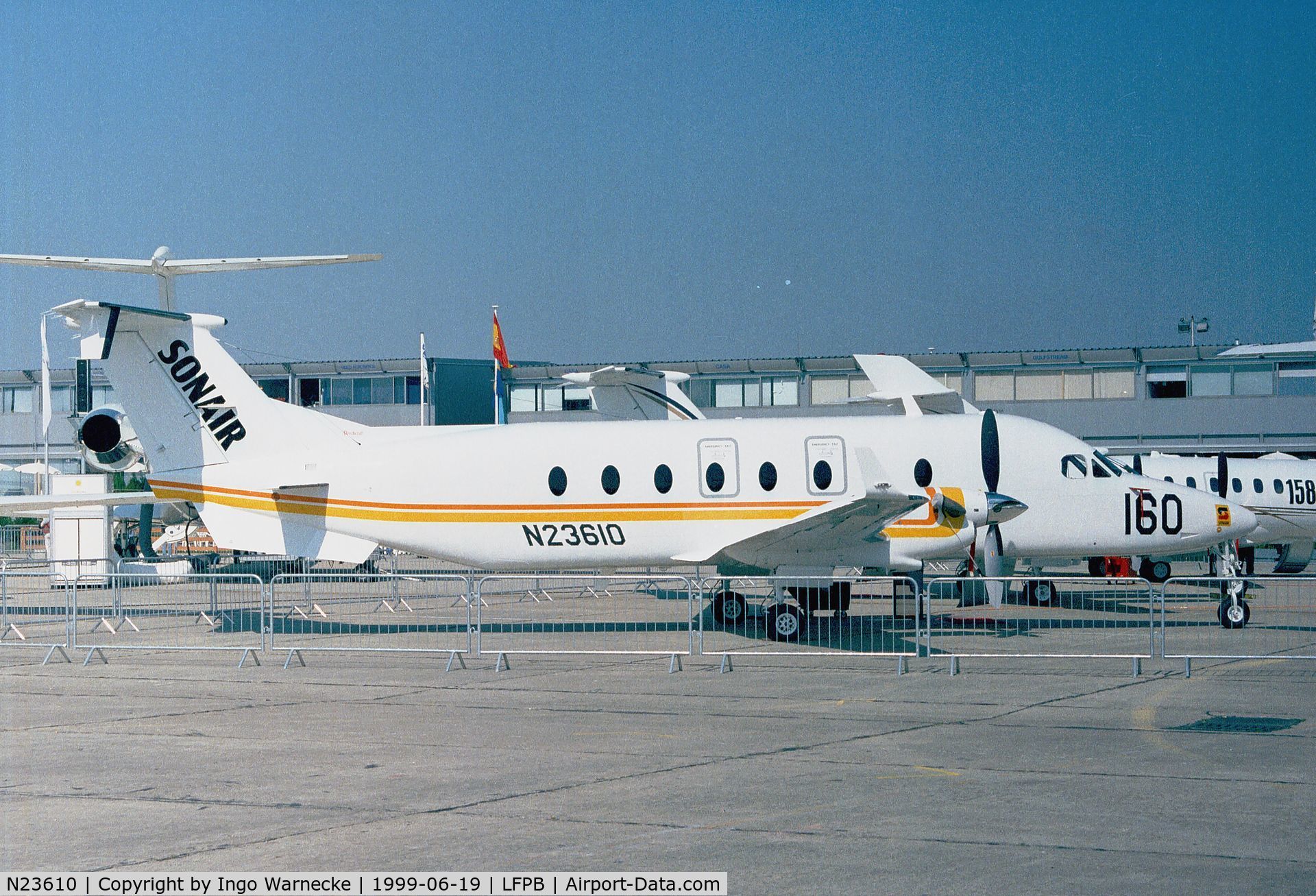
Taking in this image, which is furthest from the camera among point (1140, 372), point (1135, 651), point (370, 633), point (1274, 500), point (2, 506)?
point (1140, 372)

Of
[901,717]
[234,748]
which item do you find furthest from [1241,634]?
[234,748]

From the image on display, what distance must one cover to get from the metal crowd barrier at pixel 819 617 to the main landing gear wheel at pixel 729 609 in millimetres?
49

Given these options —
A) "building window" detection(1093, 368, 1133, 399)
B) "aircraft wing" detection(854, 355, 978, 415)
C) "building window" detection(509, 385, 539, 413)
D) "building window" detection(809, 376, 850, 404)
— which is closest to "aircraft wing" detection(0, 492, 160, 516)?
"aircraft wing" detection(854, 355, 978, 415)

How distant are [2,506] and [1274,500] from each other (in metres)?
29.0

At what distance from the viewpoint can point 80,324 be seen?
66.0 feet

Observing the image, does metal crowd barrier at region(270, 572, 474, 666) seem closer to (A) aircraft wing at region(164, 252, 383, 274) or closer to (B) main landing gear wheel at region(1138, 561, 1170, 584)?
(A) aircraft wing at region(164, 252, 383, 274)

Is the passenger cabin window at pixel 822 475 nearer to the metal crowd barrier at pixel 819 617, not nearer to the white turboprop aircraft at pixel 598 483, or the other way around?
the white turboprop aircraft at pixel 598 483

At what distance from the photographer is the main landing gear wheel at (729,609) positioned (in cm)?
2093

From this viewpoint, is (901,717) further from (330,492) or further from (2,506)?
(2,506)

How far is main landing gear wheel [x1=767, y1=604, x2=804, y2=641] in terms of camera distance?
18500mm

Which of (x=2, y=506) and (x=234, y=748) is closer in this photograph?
(x=234, y=748)

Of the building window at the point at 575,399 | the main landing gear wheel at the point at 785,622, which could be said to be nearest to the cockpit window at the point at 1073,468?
the main landing gear wheel at the point at 785,622

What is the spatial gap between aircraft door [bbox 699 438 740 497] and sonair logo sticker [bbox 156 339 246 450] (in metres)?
7.44

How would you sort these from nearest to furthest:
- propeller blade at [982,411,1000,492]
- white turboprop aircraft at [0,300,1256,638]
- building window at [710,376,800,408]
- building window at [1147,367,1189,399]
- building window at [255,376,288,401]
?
white turboprop aircraft at [0,300,1256,638]
propeller blade at [982,411,1000,492]
building window at [1147,367,1189,399]
building window at [710,376,800,408]
building window at [255,376,288,401]
